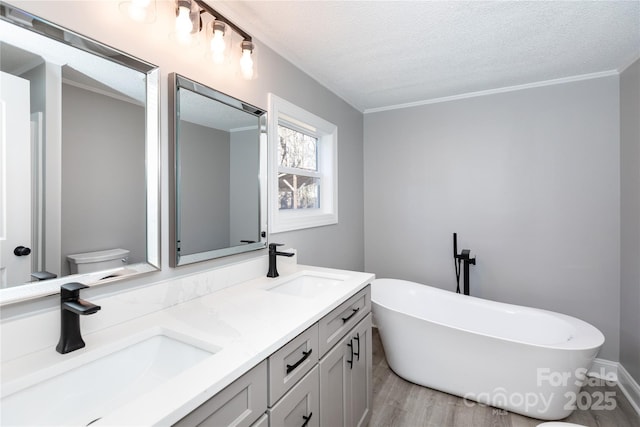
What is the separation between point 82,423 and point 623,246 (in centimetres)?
337

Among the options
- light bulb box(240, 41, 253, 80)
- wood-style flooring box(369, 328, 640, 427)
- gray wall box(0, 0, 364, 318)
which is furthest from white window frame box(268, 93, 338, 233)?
wood-style flooring box(369, 328, 640, 427)

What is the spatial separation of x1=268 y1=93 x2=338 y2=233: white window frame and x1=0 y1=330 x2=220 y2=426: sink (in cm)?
100

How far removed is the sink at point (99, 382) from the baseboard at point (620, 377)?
2889 millimetres

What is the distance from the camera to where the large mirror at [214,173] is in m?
1.35

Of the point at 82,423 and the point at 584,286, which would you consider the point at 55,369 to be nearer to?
Result: the point at 82,423

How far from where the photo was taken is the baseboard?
6.76 feet

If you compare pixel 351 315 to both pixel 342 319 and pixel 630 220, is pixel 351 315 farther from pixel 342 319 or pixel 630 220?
pixel 630 220

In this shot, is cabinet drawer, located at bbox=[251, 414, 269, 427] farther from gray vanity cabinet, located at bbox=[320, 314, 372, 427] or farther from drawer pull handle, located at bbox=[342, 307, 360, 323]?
drawer pull handle, located at bbox=[342, 307, 360, 323]

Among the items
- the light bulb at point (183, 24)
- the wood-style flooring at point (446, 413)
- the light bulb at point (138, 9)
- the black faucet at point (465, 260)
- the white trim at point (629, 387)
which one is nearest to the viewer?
the light bulb at point (138, 9)

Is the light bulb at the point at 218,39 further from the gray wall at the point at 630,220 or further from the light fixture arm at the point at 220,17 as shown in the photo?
the gray wall at the point at 630,220

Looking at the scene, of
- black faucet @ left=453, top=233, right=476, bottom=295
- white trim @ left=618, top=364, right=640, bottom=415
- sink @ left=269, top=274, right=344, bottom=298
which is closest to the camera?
sink @ left=269, top=274, right=344, bottom=298

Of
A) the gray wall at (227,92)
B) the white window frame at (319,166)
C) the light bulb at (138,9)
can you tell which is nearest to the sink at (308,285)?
the gray wall at (227,92)

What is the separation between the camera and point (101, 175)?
3.50 ft

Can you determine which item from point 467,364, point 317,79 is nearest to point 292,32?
point 317,79
